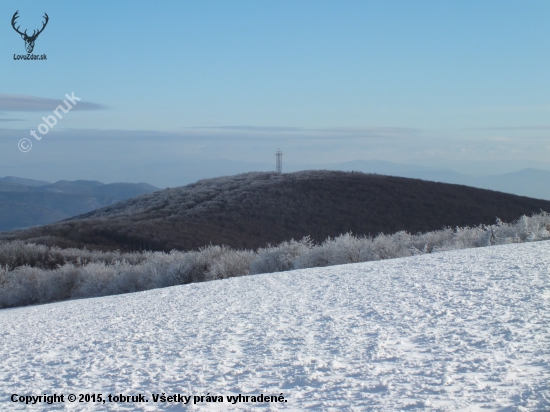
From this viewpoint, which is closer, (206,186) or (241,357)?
(241,357)

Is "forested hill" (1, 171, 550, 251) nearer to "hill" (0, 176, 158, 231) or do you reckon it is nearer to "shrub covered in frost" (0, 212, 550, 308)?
"shrub covered in frost" (0, 212, 550, 308)

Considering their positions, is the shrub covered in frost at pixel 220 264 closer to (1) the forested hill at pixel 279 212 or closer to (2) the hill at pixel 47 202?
(1) the forested hill at pixel 279 212

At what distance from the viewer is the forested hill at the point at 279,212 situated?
25.3 m

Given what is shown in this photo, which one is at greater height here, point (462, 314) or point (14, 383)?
point (462, 314)

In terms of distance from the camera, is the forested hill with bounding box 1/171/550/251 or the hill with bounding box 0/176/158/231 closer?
the forested hill with bounding box 1/171/550/251

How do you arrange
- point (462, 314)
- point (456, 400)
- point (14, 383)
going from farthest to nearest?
point (462, 314) → point (14, 383) → point (456, 400)

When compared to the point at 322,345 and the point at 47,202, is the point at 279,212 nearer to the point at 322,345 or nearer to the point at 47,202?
the point at 322,345

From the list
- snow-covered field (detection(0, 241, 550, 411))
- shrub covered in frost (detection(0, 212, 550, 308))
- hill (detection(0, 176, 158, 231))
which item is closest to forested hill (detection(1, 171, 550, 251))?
shrub covered in frost (detection(0, 212, 550, 308))

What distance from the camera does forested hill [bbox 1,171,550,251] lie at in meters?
25.3

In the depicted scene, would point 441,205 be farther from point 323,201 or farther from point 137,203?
point 137,203

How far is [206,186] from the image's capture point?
40.2 metres

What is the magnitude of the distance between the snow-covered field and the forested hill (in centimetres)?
1608

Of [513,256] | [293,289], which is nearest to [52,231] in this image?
[293,289]

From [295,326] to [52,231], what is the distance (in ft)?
73.5
